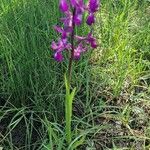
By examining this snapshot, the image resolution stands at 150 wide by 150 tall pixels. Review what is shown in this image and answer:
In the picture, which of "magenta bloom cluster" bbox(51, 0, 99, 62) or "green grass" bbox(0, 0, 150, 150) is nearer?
"magenta bloom cluster" bbox(51, 0, 99, 62)

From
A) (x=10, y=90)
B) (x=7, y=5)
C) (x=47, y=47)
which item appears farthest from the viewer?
(x=7, y=5)

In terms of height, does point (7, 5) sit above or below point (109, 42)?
above

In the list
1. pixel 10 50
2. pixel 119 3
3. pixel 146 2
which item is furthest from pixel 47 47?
pixel 146 2

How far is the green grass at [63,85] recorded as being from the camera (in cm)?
184

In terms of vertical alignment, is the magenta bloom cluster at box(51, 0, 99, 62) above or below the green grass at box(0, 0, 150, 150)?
above

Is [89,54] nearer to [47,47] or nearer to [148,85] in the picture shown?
[47,47]

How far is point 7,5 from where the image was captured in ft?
7.54

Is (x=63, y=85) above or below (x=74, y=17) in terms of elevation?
below

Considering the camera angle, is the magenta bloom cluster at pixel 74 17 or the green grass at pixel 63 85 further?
the green grass at pixel 63 85

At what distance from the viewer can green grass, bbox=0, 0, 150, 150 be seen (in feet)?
Result: 6.05

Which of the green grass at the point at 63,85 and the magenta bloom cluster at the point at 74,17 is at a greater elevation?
the magenta bloom cluster at the point at 74,17

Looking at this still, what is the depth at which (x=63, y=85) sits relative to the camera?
6.53ft

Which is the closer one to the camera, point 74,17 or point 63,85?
point 74,17

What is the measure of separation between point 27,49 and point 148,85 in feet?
2.22
